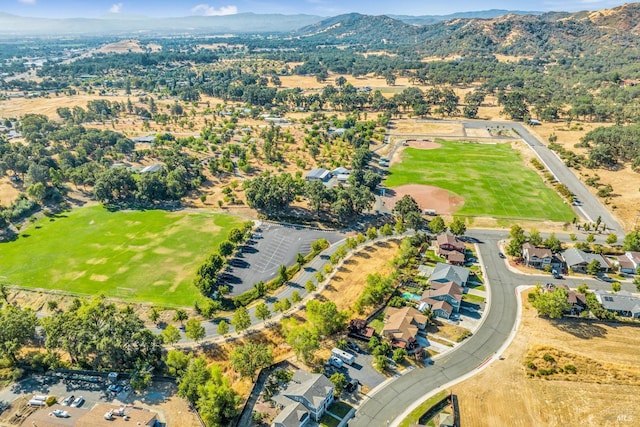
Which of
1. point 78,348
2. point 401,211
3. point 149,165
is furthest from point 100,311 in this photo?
point 149,165

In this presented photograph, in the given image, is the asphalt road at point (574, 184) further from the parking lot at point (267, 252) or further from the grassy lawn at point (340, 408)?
the grassy lawn at point (340, 408)

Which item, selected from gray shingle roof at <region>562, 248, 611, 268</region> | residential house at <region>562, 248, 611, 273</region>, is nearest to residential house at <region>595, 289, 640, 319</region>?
residential house at <region>562, 248, 611, 273</region>

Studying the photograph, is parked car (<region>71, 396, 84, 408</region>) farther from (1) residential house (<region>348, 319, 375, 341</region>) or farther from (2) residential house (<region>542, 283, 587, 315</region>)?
(2) residential house (<region>542, 283, 587, 315</region>)

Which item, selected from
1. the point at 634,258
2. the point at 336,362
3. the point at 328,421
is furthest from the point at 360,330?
the point at 634,258

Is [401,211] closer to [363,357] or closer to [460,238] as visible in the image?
[460,238]

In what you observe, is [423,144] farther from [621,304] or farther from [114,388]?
[114,388]
